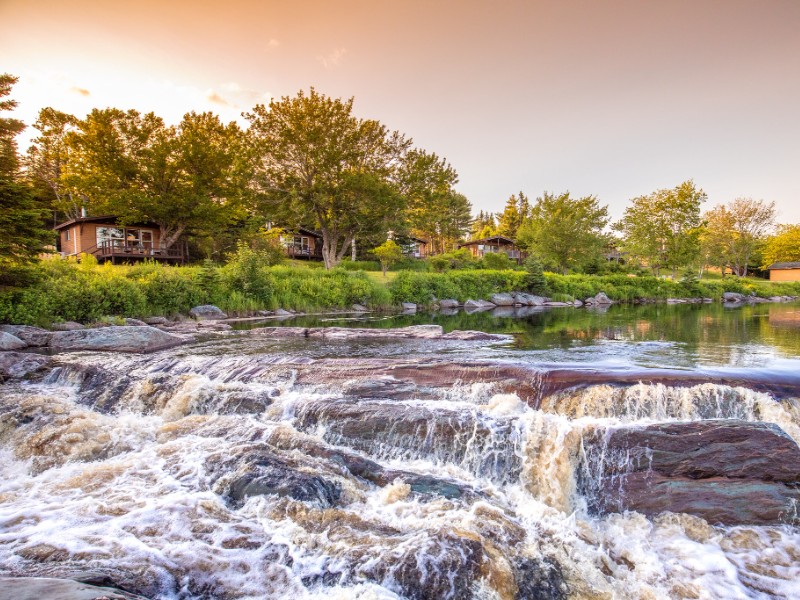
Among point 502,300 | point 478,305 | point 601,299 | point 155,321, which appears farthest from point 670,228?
point 155,321

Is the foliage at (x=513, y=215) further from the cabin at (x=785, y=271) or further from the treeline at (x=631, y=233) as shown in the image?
the cabin at (x=785, y=271)

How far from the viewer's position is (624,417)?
7.05m

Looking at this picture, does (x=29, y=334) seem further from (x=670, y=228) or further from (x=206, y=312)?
(x=670, y=228)

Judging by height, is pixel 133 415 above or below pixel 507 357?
below

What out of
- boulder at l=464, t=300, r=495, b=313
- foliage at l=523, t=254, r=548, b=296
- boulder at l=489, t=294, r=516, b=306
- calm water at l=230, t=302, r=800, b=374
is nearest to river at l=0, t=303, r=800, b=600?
calm water at l=230, t=302, r=800, b=374

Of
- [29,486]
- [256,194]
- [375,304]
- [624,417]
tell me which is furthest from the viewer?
[256,194]

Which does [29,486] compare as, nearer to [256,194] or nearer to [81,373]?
[81,373]

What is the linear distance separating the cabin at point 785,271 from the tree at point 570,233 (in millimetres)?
36633

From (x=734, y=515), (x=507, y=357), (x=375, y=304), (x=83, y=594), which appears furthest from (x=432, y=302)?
(x=83, y=594)

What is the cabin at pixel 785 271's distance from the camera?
214 ft

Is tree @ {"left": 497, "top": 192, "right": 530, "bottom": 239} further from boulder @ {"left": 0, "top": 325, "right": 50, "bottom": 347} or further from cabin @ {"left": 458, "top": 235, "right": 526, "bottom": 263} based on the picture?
boulder @ {"left": 0, "top": 325, "right": 50, "bottom": 347}

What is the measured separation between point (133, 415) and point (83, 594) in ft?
21.6

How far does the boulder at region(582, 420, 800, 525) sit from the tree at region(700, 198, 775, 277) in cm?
7720

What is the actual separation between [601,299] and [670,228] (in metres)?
22.0
